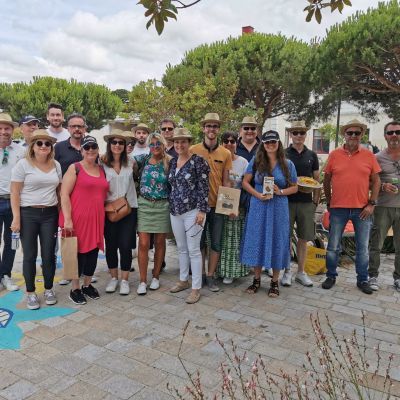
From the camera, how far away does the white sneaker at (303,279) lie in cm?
496

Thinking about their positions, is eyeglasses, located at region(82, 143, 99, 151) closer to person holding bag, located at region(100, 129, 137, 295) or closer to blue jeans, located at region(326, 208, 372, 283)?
person holding bag, located at region(100, 129, 137, 295)

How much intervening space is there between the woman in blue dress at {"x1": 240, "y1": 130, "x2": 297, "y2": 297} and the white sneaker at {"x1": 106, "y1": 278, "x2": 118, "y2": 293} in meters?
1.56

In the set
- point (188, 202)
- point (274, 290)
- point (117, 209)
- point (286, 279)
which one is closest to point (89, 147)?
point (117, 209)

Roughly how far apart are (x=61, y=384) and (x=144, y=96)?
366 inches

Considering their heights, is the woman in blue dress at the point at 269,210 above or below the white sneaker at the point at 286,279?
above

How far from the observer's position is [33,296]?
13.6ft

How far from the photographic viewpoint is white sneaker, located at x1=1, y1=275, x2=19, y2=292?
15.1 feet

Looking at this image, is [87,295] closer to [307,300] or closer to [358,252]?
[307,300]

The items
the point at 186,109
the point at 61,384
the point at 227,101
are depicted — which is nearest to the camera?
the point at 61,384

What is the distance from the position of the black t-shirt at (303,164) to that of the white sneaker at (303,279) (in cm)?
96

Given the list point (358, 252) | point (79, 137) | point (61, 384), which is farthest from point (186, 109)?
point (61, 384)

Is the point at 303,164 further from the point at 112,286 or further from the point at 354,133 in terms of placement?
the point at 112,286

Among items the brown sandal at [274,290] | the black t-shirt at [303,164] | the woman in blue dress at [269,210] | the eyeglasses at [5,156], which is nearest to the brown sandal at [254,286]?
the brown sandal at [274,290]

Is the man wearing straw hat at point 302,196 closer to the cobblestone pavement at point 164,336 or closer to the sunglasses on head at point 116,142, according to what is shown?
the cobblestone pavement at point 164,336
